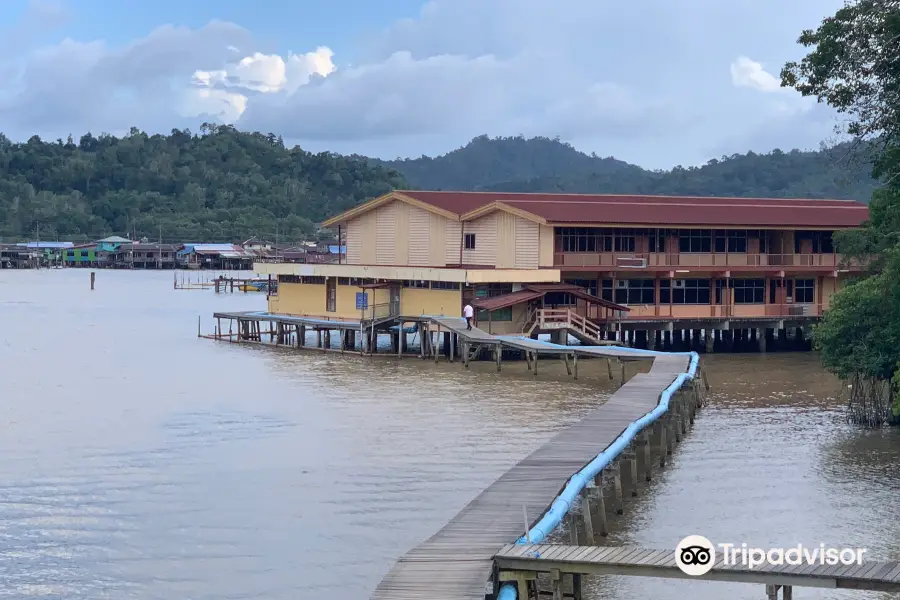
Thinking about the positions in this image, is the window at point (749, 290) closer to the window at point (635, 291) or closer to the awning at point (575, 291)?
the window at point (635, 291)

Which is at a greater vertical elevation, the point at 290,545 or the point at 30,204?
the point at 30,204

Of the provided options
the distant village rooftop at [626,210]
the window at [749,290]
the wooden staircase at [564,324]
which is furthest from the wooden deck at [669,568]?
the window at [749,290]

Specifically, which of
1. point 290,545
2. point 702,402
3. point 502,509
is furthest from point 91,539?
point 702,402

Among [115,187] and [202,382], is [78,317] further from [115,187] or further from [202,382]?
[115,187]

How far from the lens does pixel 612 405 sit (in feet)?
90.9

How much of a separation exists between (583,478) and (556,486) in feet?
1.51

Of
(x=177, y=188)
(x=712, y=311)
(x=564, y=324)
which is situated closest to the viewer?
(x=564, y=324)

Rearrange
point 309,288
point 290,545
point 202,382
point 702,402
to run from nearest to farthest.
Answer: point 290,545 → point 702,402 → point 202,382 → point 309,288

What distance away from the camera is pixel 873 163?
1204 inches

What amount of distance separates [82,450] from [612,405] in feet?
38.7

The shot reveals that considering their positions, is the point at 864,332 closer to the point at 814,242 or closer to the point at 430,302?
the point at 430,302

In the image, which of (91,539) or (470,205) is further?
(470,205)

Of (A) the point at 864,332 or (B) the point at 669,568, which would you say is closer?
(B) the point at 669,568

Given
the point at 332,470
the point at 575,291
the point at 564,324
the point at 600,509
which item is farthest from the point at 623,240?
the point at 600,509
